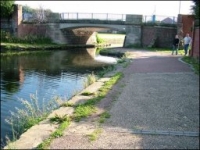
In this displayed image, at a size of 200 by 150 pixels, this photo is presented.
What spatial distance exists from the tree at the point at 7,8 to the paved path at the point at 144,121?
107 feet

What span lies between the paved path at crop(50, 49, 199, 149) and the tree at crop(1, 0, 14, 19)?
3259 cm

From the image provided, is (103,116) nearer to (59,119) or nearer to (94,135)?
(59,119)

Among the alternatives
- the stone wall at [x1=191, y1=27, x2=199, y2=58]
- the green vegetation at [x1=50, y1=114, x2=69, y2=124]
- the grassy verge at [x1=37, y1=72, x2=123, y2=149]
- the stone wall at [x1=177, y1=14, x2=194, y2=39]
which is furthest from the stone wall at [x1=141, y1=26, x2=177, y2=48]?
the green vegetation at [x1=50, y1=114, x2=69, y2=124]

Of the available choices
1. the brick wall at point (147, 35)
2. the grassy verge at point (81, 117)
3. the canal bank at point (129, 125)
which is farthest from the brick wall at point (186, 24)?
the grassy verge at point (81, 117)

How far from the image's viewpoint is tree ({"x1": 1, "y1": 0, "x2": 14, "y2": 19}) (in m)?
40.0

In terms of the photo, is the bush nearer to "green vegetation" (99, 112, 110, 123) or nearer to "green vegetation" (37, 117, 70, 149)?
"green vegetation" (99, 112, 110, 123)

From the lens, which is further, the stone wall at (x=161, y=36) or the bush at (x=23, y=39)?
the bush at (x=23, y=39)

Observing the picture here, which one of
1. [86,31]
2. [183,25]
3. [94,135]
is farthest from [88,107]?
[86,31]

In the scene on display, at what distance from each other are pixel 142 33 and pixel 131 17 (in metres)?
2.41

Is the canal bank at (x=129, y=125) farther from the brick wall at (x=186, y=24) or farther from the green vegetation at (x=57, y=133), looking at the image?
the brick wall at (x=186, y=24)

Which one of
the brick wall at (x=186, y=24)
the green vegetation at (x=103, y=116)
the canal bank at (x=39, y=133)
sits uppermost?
the brick wall at (x=186, y=24)

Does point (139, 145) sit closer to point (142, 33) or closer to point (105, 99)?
point (105, 99)

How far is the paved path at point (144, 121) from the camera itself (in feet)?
18.3

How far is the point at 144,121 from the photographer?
685cm
